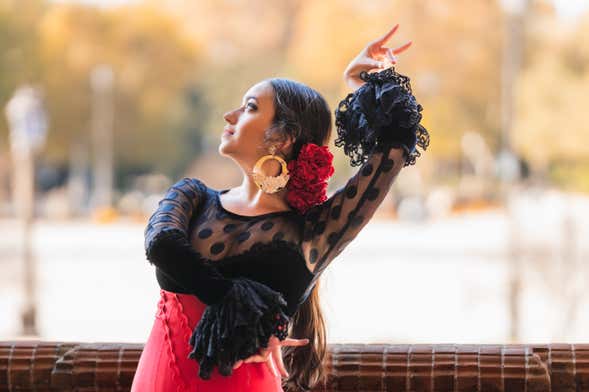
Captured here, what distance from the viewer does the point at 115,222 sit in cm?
2055

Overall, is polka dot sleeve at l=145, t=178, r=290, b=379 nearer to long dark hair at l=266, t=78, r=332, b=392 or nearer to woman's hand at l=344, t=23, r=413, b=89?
long dark hair at l=266, t=78, r=332, b=392

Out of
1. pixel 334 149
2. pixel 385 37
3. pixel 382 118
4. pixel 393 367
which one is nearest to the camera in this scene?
pixel 382 118

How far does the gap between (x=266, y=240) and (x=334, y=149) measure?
379 inches

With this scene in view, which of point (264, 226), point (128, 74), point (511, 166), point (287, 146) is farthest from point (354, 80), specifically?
point (128, 74)

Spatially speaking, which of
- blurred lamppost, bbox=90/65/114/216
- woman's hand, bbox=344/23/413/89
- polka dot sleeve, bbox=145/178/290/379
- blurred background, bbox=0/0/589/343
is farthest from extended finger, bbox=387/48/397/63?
blurred lamppost, bbox=90/65/114/216

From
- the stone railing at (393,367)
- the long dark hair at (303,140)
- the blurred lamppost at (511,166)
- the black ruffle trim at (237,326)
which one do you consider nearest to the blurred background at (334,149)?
the blurred lamppost at (511,166)

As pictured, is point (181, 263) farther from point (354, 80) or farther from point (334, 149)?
point (334, 149)

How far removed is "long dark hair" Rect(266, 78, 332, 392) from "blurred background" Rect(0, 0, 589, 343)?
22.2ft

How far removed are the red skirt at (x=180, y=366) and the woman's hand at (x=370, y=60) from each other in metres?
0.41

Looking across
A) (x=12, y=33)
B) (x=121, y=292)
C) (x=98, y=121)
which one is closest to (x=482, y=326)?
(x=121, y=292)

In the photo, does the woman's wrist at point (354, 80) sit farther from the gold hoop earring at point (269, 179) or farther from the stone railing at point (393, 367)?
the stone railing at point (393, 367)

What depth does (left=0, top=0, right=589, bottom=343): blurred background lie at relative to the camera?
9.98m

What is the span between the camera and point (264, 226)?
120 centimetres

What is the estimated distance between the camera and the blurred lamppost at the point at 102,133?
1973 cm
